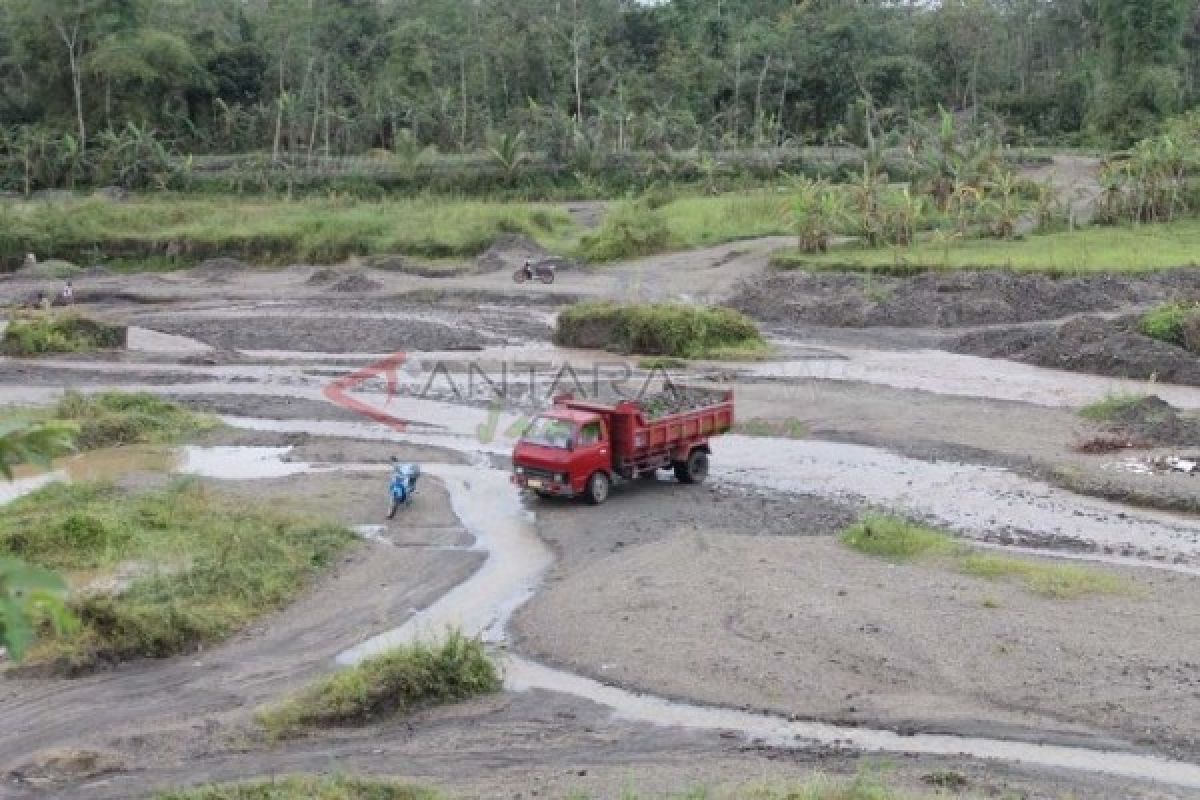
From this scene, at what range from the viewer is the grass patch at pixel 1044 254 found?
171 ft

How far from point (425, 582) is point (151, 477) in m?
8.96

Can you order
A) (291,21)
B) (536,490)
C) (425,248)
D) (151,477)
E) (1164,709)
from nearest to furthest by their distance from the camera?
(1164,709) → (536,490) → (151,477) → (425,248) → (291,21)

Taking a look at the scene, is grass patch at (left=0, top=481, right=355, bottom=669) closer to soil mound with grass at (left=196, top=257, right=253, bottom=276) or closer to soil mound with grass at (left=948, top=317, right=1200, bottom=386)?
soil mound with grass at (left=948, top=317, right=1200, bottom=386)

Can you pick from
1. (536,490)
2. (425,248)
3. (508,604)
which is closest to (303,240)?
(425,248)

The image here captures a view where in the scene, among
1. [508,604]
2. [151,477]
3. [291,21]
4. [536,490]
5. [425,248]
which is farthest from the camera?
[291,21]

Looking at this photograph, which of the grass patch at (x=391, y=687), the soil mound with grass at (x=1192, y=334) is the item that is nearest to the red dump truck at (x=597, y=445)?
the grass patch at (x=391, y=687)

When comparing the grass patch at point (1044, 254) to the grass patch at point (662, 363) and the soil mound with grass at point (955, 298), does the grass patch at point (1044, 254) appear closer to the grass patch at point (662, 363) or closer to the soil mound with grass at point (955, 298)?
the soil mound with grass at point (955, 298)

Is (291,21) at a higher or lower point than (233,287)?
higher

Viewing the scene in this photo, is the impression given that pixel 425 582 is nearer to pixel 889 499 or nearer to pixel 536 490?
pixel 536 490

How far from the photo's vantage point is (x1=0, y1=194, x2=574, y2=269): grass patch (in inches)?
2518

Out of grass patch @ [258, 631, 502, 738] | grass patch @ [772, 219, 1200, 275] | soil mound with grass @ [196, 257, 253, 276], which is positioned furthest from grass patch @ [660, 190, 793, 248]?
grass patch @ [258, 631, 502, 738]

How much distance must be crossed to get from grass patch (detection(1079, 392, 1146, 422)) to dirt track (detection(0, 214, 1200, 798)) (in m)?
0.43

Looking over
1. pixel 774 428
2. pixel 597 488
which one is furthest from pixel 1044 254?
pixel 597 488

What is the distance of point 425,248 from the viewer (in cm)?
6325
